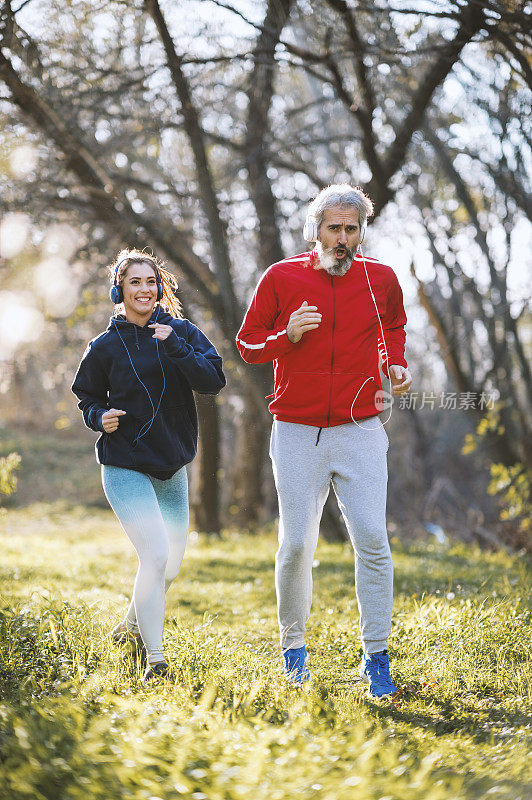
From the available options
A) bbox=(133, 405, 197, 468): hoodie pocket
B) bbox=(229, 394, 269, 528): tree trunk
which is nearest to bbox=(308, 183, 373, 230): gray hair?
bbox=(133, 405, 197, 468): hoodie pocket

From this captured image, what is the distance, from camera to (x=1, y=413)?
2183 cm

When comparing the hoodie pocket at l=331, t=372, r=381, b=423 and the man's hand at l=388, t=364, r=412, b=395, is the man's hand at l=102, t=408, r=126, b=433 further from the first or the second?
the man's hand at l=388, t=364, r=412, b=395

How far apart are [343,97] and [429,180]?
3792 mm

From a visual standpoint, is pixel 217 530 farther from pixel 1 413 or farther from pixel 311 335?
pixel 1 413

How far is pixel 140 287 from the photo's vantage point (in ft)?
11.8

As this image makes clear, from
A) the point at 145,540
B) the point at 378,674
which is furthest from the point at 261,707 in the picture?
the point at 145,540

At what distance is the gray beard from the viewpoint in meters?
3.45

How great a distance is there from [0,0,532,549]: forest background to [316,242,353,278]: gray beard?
88.7 inches

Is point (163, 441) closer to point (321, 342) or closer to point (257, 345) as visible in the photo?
point (257, 345)

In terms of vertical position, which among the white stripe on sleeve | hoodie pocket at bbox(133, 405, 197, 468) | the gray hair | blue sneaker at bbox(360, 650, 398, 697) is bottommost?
blue sneaker at bbox(360, 650, 398, 697)

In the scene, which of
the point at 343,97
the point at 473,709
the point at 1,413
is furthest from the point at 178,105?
the point at 1,413

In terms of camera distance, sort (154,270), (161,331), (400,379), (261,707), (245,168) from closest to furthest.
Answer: (261,707)
(161,331)
(400,379)
(154,270)
(245,168)

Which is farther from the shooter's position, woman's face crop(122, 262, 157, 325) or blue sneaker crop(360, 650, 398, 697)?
woman's face crop(122, 262, 157, 325)

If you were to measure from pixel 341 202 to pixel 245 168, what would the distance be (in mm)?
5827
